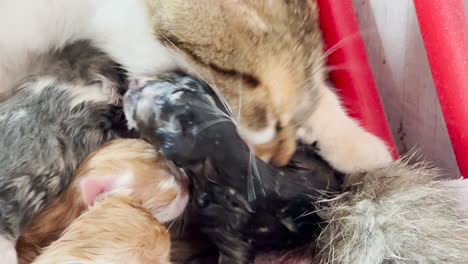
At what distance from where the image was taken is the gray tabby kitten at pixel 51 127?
2.20ft

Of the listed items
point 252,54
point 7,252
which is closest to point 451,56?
point 252,54

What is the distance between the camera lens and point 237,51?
2.35 feet

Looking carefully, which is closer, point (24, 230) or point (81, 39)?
point (24, 230)

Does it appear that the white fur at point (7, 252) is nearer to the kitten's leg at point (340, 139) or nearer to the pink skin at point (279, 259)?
the pink skin at point (279, 259)

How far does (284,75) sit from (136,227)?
0.95 feet

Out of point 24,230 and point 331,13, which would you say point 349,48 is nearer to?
point 331,13

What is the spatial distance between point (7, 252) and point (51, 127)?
18 centimetres

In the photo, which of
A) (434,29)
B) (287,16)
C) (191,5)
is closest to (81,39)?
(191,5)

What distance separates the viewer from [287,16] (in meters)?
0.75

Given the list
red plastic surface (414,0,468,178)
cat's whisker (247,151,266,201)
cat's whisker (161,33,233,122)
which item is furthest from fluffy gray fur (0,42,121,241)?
red plastic surface (414,0,468,178)

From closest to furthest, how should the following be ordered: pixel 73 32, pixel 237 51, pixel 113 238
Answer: pixel 113 238
pixel 237 51
pixel 73 32

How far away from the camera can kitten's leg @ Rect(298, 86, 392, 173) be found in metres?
0.77

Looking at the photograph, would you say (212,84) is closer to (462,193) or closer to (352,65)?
(352,65)

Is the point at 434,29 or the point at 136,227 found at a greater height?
the point at 434,29
